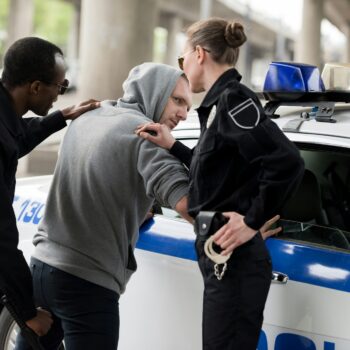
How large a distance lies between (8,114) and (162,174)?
0.59 metres

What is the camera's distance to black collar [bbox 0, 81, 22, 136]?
2584 millimetres

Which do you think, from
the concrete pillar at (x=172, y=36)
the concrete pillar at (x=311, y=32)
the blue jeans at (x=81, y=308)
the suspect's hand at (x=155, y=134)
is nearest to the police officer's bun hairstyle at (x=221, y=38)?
the suspect's hand at (x=155, y=134)

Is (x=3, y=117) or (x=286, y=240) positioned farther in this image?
(x=286, y=240)

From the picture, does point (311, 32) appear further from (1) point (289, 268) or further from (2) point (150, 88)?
(2) point (150, 88)

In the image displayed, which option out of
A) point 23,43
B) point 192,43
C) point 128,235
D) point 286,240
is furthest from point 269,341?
point 23,43

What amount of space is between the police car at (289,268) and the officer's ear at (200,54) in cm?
58

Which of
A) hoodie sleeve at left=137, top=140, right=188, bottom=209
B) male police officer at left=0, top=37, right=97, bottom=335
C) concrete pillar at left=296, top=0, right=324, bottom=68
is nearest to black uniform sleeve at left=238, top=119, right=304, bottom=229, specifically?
hoodie sleeve at left=137, top=140, right=188, bottom=209

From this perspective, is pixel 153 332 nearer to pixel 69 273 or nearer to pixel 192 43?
pixel 69 273

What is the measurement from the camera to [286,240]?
2.94m

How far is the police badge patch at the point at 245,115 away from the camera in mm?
2311

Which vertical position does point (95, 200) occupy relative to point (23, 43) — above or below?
below

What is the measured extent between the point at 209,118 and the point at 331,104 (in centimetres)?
80

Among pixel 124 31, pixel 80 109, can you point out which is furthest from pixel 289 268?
pixel 124 31

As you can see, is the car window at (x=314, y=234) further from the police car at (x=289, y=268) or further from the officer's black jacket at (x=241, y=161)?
the officer's black jacket at (x=241, y=161)
